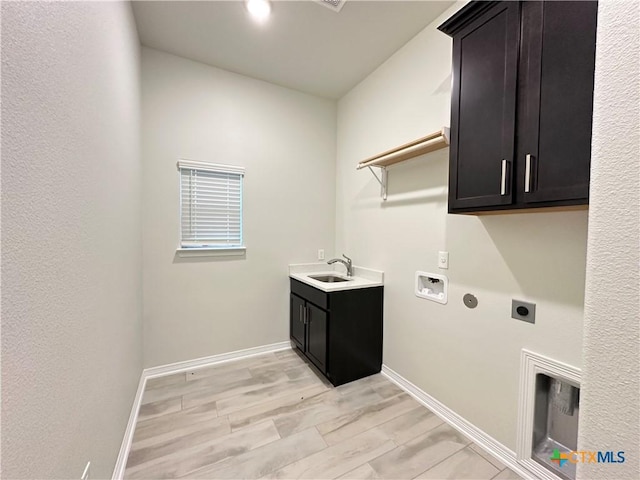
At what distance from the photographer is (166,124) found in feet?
7.79

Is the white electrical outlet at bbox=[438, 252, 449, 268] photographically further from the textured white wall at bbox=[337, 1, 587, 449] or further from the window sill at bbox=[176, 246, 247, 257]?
the window sill at bbox=[176, 246, 247, 257]

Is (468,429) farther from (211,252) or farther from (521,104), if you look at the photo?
(211,252)

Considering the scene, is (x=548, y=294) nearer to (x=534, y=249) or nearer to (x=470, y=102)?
(x=534, y=249)

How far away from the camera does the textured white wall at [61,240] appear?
56 cm

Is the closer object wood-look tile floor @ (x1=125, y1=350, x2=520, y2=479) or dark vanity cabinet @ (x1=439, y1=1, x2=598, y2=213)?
dark vanity cabinet @ (x1=439, y1=1, x2=598, y2=213)

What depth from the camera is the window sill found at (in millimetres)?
2459

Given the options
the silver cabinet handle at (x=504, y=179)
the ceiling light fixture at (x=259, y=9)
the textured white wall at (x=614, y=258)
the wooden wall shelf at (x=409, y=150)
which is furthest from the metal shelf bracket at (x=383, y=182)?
the textured white wall at (x=614, y=258)

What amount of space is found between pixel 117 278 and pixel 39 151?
3.16 ft

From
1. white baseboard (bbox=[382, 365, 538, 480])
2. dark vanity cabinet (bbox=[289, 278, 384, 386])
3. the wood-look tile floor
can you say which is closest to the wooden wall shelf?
dark vanity cabinet (bbox=[289, 278, 384, 386])

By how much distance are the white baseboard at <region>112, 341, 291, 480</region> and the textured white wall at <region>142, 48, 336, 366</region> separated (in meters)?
0.07

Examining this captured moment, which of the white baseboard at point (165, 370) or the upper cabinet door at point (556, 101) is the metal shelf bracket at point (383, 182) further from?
the white baseboard at point (165, 370)

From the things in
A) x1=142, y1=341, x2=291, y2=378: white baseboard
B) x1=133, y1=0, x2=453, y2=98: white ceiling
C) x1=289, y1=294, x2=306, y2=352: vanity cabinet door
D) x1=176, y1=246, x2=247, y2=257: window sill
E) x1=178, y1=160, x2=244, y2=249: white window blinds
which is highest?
x1=133, y1=0, x2=453, y2=98: white ceiling

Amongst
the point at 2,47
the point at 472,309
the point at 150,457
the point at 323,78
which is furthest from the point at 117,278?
the point at 323,78

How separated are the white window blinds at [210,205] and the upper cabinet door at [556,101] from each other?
233cm
